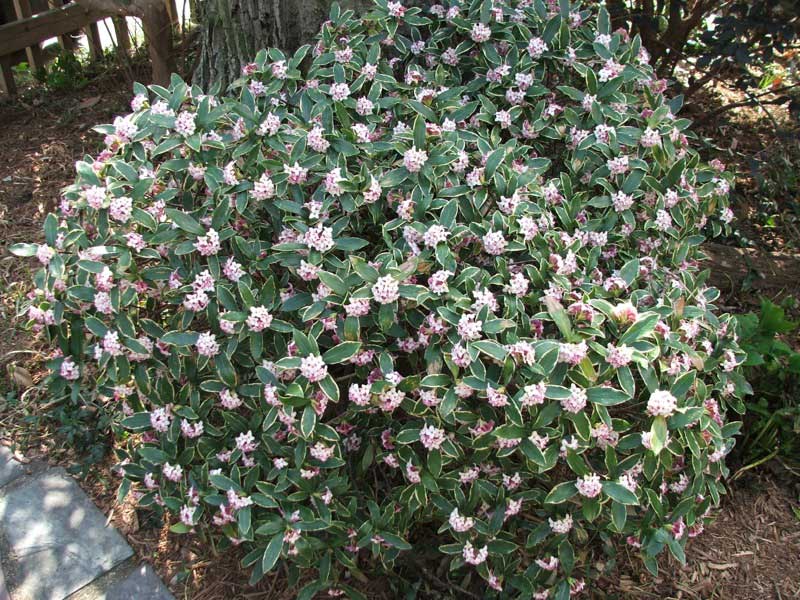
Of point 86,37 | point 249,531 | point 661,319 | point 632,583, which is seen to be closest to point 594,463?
point 661,319

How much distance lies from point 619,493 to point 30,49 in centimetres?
419

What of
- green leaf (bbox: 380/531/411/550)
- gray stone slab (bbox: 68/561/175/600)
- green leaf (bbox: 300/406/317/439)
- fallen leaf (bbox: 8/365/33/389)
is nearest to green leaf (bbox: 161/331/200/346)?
green leaf (bbox: 300/406/317/439)

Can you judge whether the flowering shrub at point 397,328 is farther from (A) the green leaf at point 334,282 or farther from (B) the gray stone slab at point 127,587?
(B) the gray stone slab at point 127,587

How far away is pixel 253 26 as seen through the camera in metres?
2.88

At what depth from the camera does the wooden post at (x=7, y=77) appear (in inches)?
170

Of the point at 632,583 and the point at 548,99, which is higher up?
the point at 548,99

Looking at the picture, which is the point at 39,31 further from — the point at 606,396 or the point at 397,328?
the point at 606,396

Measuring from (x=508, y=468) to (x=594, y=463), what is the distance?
215 mm

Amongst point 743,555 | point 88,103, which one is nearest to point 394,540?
point 743,555

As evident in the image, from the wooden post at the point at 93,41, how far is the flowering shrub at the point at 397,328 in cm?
262

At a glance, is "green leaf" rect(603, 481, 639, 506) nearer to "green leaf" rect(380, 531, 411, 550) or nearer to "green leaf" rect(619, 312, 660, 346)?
"green leaf" rect(619, 312, 660, 346)

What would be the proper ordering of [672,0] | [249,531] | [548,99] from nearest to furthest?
[249,531], [548,99], [672,0]

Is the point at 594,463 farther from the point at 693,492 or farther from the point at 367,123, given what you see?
the point at 367,123

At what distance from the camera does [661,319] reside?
2.02 meters
